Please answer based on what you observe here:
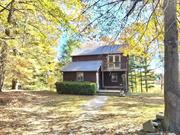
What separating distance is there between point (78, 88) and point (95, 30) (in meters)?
18.7

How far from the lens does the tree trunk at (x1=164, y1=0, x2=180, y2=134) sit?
8.21 metres

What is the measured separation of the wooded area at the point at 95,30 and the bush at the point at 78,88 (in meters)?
5.02

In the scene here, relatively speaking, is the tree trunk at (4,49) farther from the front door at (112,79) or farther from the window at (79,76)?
the front door at (112,79)

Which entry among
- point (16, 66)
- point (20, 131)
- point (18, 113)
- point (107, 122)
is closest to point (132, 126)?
point (107, 122)

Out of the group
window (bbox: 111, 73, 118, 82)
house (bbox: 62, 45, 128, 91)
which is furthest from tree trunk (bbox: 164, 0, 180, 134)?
window (bbox: 111, 73, 118, 82)

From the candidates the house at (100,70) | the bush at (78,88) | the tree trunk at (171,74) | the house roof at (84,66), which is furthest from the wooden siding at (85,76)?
the tree trunk at (171,74)

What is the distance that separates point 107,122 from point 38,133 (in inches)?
114

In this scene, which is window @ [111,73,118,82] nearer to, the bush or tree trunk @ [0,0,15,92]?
the bush

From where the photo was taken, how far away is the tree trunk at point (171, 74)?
821 cm

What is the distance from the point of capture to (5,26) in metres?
15.2

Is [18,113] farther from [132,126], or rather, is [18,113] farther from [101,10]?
[101,10]

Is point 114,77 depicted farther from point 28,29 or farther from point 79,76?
point 28,29

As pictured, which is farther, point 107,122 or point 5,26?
point 5,26

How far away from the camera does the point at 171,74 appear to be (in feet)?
27.1
